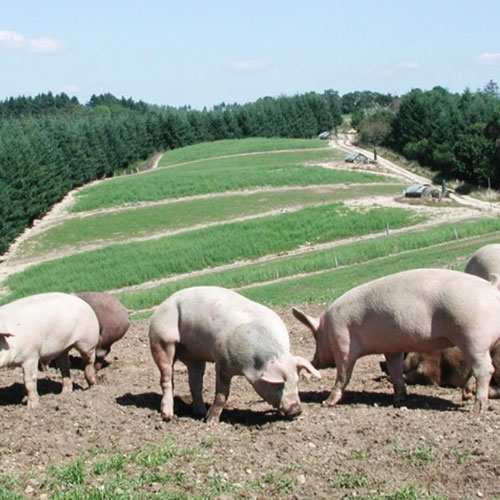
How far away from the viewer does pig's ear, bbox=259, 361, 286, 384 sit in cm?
1008

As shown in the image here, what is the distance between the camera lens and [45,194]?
74.1 meters

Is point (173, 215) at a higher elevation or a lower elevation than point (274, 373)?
lower

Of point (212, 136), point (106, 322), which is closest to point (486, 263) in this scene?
point (106, 322)

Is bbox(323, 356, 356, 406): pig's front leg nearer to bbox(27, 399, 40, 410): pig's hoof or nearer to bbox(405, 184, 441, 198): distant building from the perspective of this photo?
bbox(27, 399, 40, 410): pig's hoof

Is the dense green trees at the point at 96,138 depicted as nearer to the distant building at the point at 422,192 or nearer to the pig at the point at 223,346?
the distant building at the point at 422,192

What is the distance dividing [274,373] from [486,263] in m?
5.72

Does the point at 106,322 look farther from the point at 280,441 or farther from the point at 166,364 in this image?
the point at 280,441

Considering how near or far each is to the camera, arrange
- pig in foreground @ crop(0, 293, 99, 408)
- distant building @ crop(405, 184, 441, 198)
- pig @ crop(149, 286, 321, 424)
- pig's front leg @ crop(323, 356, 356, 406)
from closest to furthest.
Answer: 1. pig @ crop(149, 286, 321, 424)
2. pig's front leg @ crop(323, 356, 356, 406)
3. pig in foreground @ crop(0, 293, 99, 408)
4. distant building @ crop(405, 184, 441, 198)

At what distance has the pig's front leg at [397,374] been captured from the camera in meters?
11.5

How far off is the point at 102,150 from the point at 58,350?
9114 cm

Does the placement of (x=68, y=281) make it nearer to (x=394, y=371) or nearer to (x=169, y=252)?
(x=169, y=252)

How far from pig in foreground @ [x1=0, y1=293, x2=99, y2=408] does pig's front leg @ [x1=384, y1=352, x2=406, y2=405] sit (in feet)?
15.4

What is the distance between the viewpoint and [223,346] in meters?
10.6

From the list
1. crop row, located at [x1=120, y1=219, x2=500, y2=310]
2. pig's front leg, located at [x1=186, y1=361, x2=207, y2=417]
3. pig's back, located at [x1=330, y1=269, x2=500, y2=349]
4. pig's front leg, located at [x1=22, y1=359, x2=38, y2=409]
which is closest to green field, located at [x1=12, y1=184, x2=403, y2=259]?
crop row, located at [x1=120, y1=219, x2=500, y2=310]
